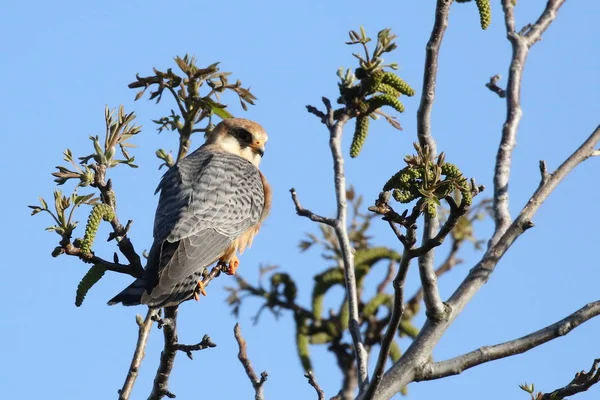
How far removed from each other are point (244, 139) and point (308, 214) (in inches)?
108

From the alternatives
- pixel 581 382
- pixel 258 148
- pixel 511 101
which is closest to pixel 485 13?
pixel 511 101

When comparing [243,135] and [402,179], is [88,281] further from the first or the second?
[243,135]

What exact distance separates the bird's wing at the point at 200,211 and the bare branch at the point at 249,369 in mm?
430

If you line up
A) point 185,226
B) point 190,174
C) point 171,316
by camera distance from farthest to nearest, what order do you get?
point 190,174 < point 185,226 < point 171,316

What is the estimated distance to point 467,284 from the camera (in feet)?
11.9

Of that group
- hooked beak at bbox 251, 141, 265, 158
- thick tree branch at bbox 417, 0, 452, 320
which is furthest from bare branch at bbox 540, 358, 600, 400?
hooked beak at bbox 251, 141, 265, 158

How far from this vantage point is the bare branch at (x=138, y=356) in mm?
3279

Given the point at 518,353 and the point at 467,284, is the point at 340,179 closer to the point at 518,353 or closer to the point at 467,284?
the point at 467,284

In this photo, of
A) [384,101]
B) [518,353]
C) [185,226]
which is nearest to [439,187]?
[518,353]

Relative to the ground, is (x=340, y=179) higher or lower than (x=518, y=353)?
higher

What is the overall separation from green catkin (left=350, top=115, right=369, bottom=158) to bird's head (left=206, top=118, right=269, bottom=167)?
7.33ft

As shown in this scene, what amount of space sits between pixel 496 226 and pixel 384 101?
0.76 m

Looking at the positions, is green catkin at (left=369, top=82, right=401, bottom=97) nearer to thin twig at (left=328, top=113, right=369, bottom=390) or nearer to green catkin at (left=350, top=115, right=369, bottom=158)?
green catkin at (left=350, top=115, right=369, bottom=158)

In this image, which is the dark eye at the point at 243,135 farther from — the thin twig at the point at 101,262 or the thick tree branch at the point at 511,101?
the thin twig at the point at 101,262
